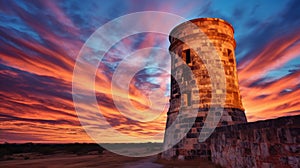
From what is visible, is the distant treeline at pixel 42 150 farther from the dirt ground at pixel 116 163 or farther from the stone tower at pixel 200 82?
the stone tower at pixel 200 82

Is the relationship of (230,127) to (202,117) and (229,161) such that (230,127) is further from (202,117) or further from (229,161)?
(202,117)

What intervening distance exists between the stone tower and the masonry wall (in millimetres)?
2853

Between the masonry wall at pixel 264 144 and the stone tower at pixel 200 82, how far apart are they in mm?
2853

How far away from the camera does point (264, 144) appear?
166 inches

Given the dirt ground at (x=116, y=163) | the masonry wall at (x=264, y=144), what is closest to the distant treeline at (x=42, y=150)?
the dirt ground at (x=116, y=163)

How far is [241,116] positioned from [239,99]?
3.18 ft

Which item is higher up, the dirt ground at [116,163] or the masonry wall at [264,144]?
the masonry wall at [264,144]

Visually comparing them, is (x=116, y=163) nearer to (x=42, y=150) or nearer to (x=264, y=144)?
(x=264, y=144)

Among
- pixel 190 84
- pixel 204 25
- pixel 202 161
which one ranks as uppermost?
pixel 204 25

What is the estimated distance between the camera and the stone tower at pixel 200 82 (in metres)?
9.28

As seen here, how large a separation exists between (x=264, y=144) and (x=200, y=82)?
236 inches

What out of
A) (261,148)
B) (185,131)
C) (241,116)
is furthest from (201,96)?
(261,148)

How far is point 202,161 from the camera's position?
27.5 feet

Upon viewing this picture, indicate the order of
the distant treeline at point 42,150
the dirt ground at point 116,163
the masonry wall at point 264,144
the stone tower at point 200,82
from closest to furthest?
the masonry wall at point 264,144, the dirt ground at point 116,163, the stone tower at point 200,82, the distant treeline at point 42,150
